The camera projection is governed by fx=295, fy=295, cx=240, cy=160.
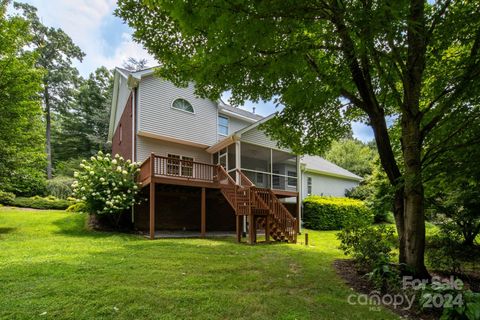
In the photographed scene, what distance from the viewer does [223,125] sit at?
17.2m

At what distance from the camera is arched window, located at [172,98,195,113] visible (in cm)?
1513

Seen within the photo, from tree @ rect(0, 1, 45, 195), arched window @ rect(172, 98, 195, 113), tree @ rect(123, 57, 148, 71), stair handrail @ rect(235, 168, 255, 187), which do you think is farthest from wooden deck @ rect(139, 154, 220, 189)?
tree @ rect(123, 57, 148, 71)

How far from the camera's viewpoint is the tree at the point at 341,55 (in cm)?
417

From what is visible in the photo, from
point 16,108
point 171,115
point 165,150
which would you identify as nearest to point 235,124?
point 171,115

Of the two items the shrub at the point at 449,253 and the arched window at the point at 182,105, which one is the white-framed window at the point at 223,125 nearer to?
the arched window at the point at 182,105

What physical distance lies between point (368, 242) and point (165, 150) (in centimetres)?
1079

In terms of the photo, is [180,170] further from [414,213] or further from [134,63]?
[134,63]

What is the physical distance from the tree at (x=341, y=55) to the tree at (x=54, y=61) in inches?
1118

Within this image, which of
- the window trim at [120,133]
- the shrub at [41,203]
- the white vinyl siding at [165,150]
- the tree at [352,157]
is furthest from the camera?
the tree at [352,157]

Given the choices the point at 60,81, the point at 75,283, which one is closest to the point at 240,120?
the point at 75,283

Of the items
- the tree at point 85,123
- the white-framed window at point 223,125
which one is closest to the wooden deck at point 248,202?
the white-framed window at point 223,125

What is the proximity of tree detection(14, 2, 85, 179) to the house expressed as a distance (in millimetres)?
16701

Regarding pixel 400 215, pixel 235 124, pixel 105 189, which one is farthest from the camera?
pixel 235 124

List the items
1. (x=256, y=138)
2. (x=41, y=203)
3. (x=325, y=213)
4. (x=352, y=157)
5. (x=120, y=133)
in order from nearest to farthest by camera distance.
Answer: (x=256, y=138) → (x=41, y=203) → (x=120, y=133) → (x=325, y=213) → (x=352, y=157)
